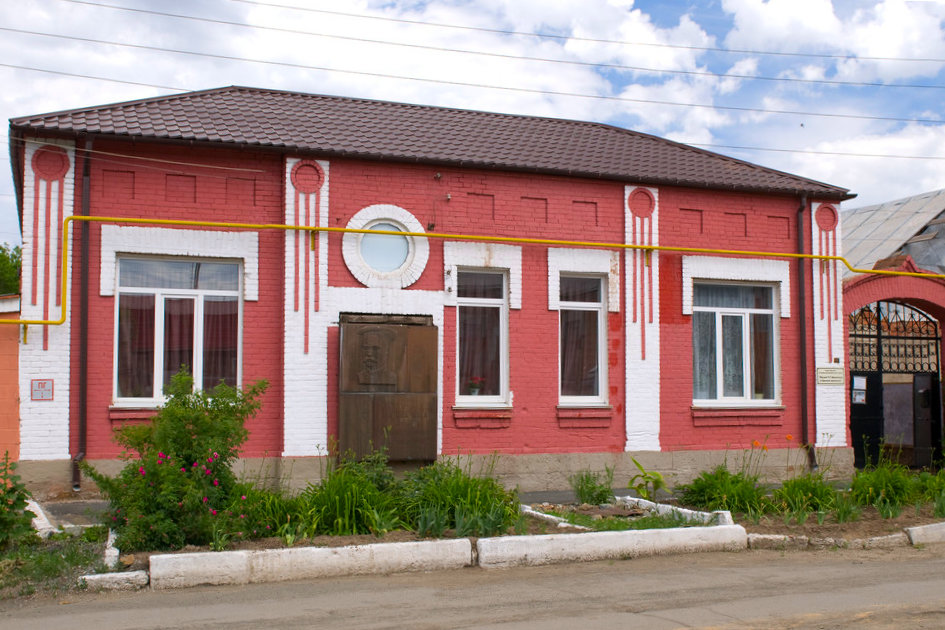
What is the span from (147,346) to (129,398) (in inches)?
26.3

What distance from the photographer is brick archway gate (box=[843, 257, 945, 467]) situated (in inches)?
548

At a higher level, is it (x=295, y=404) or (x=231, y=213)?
(x=231, y=213)

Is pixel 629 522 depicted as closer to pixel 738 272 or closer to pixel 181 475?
pixel 181 475

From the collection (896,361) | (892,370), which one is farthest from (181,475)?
(896,361)

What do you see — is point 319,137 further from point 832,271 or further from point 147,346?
point 832,271

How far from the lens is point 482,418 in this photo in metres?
11.7

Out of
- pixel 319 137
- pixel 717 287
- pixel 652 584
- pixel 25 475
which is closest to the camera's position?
pixel 652 584

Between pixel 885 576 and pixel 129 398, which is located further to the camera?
pixel 129 398

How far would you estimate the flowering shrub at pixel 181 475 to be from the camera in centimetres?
690

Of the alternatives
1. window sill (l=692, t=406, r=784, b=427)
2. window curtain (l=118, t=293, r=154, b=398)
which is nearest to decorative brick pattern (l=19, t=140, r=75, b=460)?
window curtain (l=118, t=293, r=154, b=398)

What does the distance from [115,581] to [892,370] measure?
12561mm

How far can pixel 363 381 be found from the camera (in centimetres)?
1088

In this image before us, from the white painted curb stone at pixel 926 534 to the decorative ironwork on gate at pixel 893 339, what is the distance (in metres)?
5.86

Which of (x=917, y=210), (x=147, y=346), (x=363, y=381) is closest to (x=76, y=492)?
(x=147, y=346)
